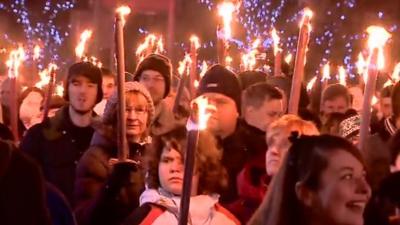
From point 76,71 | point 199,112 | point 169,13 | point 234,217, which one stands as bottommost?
point 234,217

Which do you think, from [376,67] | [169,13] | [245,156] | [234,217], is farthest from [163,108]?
[169,13]

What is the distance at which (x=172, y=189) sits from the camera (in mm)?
4602

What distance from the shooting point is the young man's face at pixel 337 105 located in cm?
A: 778

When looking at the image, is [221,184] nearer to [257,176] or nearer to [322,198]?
[257,176]

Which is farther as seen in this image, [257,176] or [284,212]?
[257,176]

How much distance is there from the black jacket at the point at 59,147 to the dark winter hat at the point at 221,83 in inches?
34.3

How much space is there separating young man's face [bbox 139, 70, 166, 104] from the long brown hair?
10.2 ft

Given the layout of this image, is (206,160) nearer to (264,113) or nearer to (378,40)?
(378,40)

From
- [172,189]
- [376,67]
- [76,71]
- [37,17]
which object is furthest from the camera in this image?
[37,17]

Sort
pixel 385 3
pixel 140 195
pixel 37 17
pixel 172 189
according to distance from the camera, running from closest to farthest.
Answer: pixel 172 189 < pixel 140 195 < pixel 385 3 < pixel 37 17

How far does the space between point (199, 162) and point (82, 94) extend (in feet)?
6.23

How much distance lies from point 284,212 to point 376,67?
76 centimetres

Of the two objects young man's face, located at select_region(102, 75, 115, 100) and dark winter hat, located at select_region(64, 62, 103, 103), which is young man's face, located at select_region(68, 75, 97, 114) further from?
young man's face, located at select_region(102, 75, 115, 100)

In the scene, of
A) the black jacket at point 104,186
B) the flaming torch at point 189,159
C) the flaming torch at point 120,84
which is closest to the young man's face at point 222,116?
the black jacket at point 104,186
